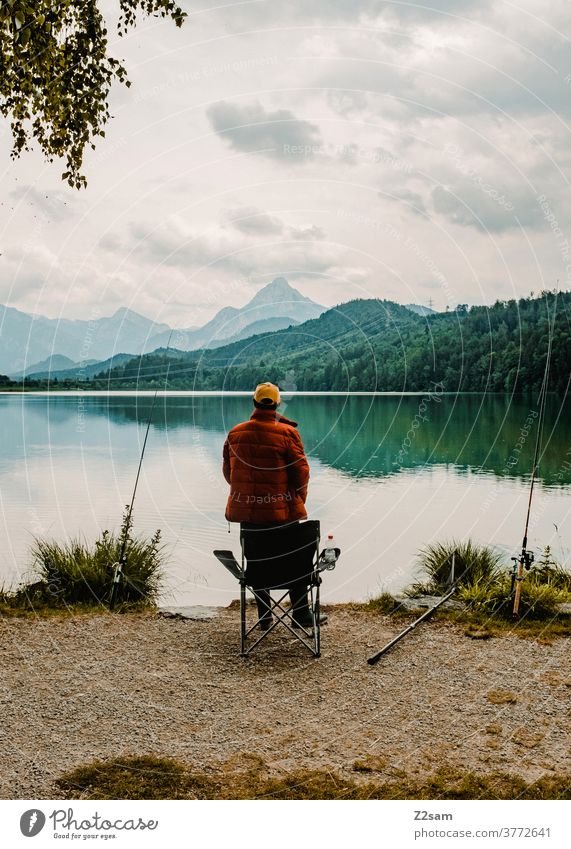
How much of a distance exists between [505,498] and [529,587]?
11.8m

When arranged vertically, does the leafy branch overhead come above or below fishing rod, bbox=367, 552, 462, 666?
above

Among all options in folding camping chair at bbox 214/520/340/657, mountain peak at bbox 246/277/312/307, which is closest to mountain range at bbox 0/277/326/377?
mountain peak at bbox 246/277/312/307

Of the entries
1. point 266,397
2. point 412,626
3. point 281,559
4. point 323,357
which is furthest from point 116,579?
point 323,357

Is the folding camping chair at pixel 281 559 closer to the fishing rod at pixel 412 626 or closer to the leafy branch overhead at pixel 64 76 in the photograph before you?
the fishing rod at pixel 412 626

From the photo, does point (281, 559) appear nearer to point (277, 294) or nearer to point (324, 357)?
point (277, 294)

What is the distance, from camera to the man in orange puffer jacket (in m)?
5.61

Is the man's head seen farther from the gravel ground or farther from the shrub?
the shrub

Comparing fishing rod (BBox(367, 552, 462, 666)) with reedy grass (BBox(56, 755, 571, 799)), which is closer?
reedy grass (BBox(56, 755, 571, 799))

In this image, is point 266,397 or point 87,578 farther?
point 87,578
